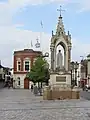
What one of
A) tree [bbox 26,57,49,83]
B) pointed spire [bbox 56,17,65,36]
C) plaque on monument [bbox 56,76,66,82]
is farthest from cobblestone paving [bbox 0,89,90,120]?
tree [bbox 26,57,49,83]

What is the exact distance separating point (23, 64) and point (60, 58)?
70095 mm

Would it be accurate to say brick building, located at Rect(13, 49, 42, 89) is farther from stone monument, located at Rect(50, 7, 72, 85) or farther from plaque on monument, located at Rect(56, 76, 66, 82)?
plaque on monument, located at Rect(56, 76, 66, 82)

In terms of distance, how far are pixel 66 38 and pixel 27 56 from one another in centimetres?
6858

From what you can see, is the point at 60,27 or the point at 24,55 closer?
the point at 60,27

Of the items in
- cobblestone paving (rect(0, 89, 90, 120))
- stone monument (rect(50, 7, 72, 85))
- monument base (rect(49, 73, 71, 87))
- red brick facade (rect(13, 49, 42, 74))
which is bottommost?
cobblestone paving (rect(0, 89, 90, 120))

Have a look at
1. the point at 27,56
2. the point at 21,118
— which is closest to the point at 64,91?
the point at 21,118

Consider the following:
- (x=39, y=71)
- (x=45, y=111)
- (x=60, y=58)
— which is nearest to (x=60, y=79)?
(x=60, y=58)

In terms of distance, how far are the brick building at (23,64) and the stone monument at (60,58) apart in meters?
67.2

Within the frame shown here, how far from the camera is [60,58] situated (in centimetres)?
4766

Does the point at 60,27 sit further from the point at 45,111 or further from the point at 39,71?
the point at 39,71

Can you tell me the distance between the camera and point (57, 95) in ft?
143

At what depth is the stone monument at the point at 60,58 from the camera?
45.0m

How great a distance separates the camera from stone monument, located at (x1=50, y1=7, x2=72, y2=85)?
1770 inches

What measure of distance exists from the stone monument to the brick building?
67.2 meters
